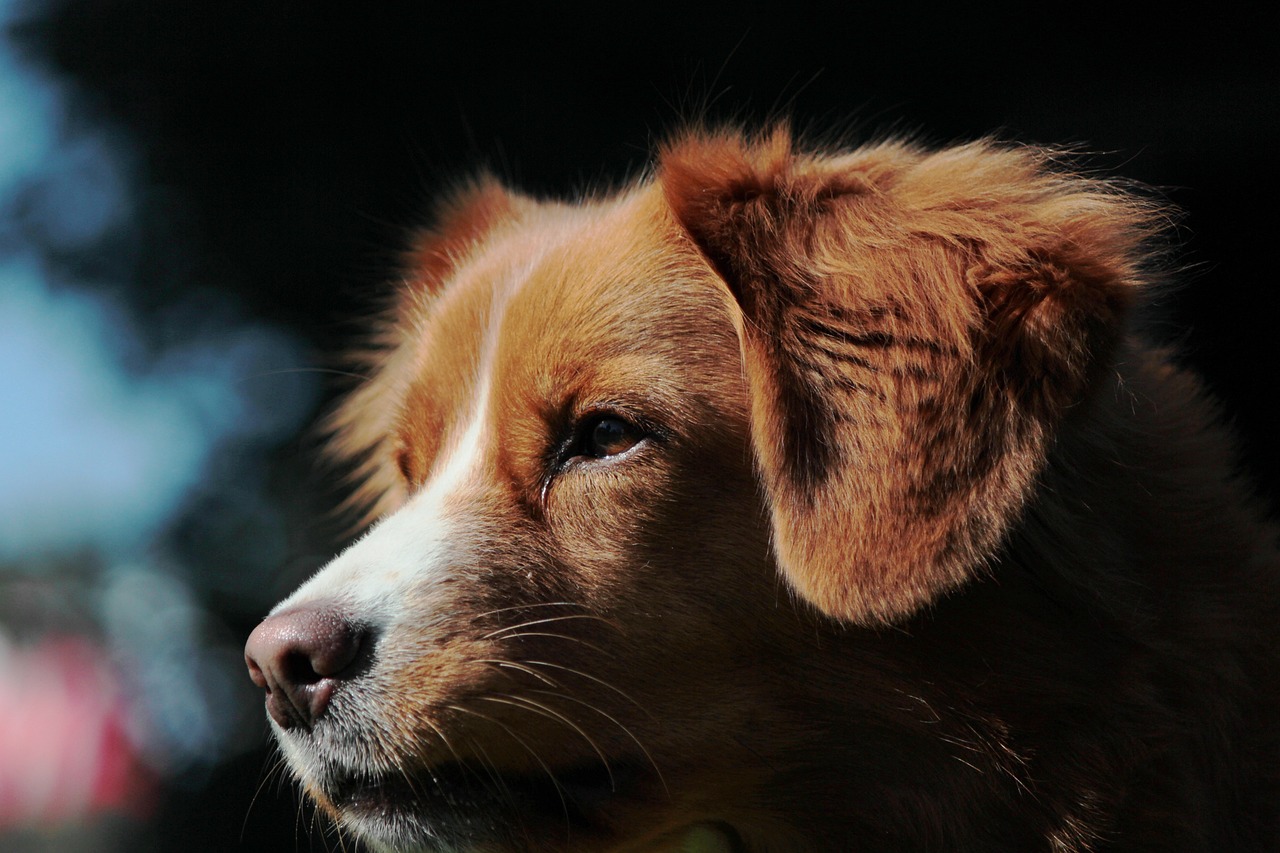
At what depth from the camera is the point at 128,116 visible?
4.95 meters

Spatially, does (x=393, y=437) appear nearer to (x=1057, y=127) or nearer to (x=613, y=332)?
(x=613, y=332)

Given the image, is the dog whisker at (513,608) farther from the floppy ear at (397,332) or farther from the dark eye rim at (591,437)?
the floppy ear at (397,332)

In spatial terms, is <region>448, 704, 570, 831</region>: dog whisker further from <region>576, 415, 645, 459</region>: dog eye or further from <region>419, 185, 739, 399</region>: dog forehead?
<region>419, 185, 739, 399</region>: dog forehead

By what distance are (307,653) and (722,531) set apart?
736 millimetres

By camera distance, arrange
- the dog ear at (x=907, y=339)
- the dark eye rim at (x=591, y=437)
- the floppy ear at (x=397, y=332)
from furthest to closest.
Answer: the floppy ear at (x=397, y=332) → the dark eye rim at (x=591, y=437) → the dog ear at (x=907, y=339)

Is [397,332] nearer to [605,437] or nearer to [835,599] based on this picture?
[605,437]

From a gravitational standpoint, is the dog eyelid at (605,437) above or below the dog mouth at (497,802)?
above

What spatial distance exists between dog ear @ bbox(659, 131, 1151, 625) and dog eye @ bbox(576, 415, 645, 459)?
0.22 meters

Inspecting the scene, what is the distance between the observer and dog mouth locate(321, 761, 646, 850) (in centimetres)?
192

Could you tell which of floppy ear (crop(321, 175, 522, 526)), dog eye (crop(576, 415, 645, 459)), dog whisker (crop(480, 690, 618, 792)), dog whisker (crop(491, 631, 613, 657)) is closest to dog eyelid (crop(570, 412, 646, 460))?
dog eye (crop(576, 415, 645, 459))

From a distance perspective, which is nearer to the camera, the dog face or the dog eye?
the dog face

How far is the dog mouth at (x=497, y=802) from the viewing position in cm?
192

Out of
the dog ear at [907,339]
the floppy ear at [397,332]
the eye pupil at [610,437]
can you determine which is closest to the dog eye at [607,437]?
the eye pupil at [610,437]

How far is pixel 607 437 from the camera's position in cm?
206
